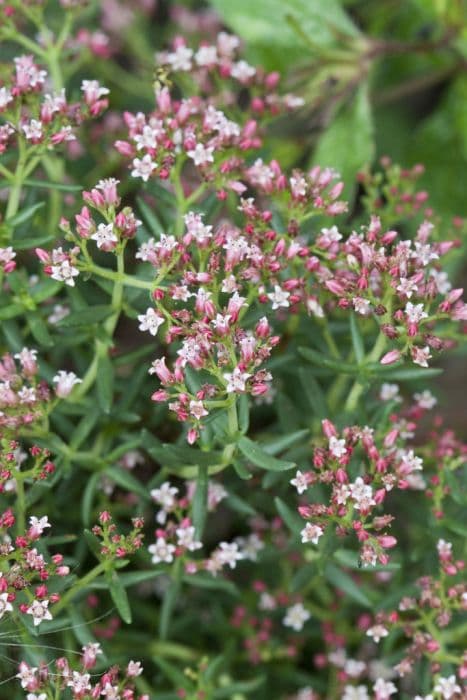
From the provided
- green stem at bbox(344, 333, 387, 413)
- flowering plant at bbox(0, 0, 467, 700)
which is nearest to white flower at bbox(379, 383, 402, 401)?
flowering plant at bbox(0, 0, 467, 700)

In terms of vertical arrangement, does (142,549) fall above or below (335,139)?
below

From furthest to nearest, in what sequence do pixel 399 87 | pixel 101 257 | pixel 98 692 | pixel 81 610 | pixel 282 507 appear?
1. pixel 399 87
2. pixel 101 257
3. pixel 81 610
4. pixel 282 507
5. pixel 98 692

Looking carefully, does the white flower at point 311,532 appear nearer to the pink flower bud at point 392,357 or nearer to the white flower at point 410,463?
the white flower at point 410,463

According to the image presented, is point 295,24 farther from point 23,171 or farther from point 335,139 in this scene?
point 23,171

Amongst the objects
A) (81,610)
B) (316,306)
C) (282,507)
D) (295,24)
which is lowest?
(81,610)

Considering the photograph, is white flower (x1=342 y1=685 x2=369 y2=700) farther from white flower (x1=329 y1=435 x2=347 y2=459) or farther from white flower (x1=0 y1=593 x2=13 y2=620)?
white flower (x1=0 y1=593 x2=13 y2=620)

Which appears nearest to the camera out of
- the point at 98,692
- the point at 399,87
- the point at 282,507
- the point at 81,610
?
the point at 98,692

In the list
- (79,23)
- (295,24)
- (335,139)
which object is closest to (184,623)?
(335,139)
